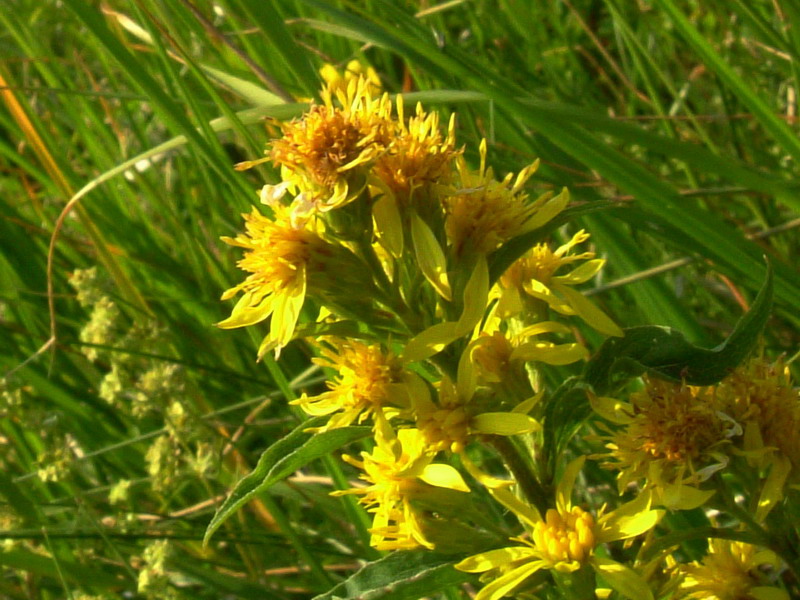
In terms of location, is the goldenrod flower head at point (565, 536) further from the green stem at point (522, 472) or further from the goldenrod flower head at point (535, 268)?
the goldenrod flower head at point (535, 268)

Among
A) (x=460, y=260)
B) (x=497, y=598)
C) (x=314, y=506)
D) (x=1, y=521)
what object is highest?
(x=460, y=260)

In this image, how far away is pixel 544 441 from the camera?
101 cm

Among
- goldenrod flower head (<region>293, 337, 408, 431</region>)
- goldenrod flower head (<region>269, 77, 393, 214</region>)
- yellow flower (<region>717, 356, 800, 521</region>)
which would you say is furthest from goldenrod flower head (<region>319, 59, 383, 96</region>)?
yellow flower (<region>717, 356, 800, 521</region>)

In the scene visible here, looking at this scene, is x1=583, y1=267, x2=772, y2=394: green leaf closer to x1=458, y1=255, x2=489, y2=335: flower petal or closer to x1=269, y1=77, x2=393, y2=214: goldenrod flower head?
x1=458, y1=255, x2=489, y2=335: flower petal

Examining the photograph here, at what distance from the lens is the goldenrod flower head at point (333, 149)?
36.9 inches

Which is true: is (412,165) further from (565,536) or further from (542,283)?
(565,536)

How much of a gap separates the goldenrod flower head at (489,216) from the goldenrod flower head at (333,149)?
0.10 m

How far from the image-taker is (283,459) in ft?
3.05

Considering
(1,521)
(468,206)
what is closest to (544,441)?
(468,206)

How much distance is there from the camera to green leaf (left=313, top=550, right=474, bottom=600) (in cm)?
93

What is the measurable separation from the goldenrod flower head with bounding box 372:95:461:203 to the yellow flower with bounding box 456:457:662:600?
12.0 inches

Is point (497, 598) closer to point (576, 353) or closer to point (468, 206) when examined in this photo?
point (576, 353)

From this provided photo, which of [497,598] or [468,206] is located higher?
[468,206]

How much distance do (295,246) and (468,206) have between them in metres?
0.18
